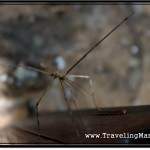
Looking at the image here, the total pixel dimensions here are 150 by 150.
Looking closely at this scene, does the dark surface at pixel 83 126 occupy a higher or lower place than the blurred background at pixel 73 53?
lower

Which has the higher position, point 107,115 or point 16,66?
point 16,66

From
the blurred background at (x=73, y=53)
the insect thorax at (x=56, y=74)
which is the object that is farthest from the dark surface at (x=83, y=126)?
the insect thorax at (x=56, y=74)

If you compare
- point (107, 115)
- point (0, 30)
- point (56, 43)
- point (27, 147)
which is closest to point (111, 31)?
point (56, 43)

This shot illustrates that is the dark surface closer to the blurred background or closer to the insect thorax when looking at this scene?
the blurred background

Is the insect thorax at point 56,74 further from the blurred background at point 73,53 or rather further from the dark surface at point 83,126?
the dark surface at point 83,126

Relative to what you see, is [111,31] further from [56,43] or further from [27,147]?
[27,147]

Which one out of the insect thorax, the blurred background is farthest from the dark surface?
the insect thorax
